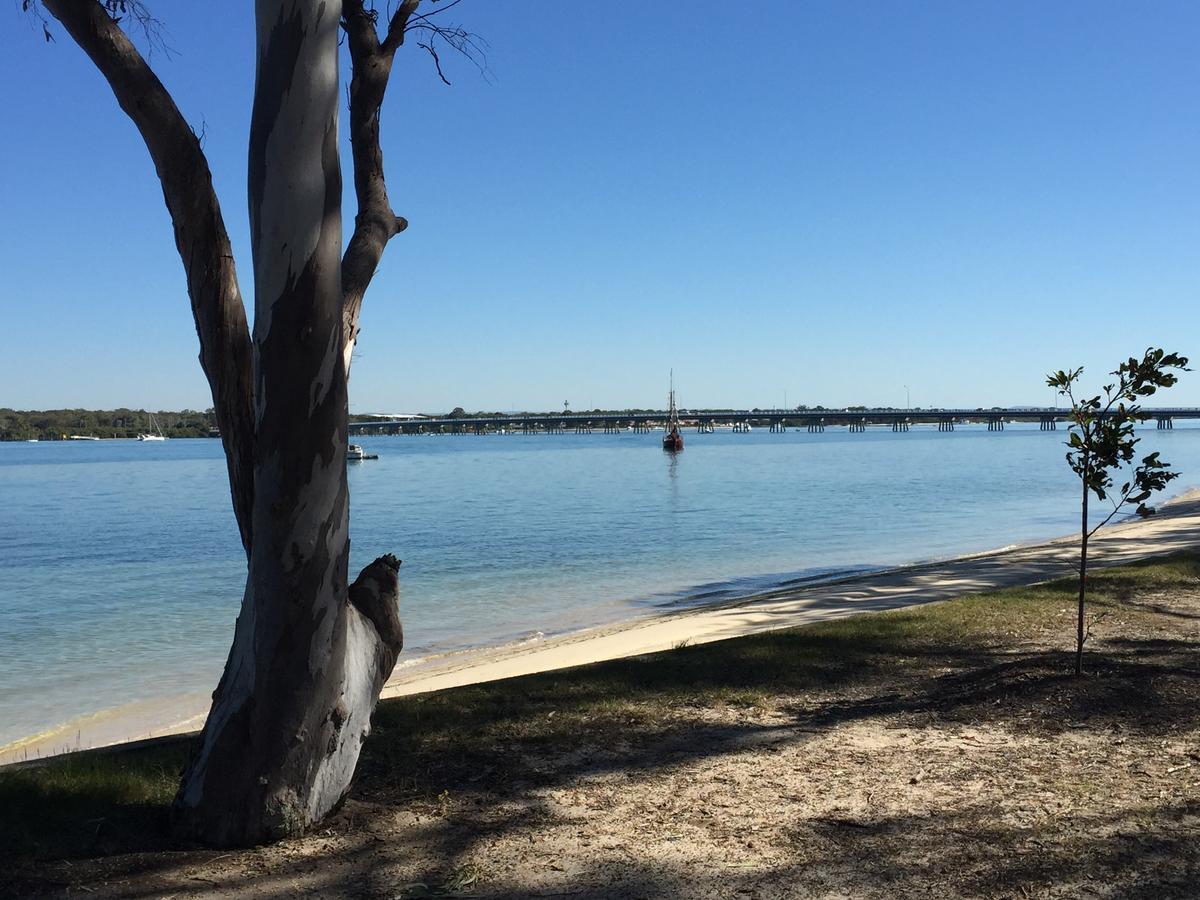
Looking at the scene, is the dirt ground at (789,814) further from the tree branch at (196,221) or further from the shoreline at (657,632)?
the shoreline at (657,632)

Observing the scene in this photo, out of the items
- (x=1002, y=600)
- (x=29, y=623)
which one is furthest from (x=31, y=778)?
(x=29, y=623)

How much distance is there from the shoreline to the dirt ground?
267 cm

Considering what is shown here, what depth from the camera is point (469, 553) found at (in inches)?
1060

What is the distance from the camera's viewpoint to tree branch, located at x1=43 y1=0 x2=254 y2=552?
4164 mm

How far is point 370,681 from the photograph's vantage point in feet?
14.5

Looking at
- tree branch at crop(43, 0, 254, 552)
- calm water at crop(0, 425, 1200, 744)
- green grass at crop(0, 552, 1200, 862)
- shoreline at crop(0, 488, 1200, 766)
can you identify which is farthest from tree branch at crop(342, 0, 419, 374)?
calm water at crop(0, 425, 1200, 744)

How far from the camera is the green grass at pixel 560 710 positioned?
13.9 feet

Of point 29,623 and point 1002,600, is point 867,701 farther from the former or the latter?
point 29,623

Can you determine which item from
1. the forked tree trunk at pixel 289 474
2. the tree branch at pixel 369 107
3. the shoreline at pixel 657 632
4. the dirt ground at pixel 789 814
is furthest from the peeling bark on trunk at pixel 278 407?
the shoreline at pixel 657 632

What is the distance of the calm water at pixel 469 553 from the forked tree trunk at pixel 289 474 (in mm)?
7860

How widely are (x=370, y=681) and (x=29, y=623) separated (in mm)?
15917

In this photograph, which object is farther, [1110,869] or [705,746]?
[705,746]

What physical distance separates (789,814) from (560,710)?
193 centimetres

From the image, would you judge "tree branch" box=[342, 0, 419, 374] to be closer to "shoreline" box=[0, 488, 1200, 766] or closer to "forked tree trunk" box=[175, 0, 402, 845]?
"forked tree trunk" box=[175, 0, 402, 845]
